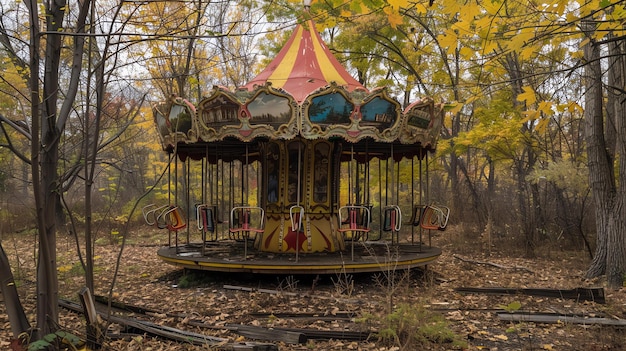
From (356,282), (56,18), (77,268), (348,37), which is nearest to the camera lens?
(56,18)

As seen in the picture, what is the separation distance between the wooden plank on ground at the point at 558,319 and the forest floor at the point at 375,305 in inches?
2.0

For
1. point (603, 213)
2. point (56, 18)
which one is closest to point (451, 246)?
point (603, 213)

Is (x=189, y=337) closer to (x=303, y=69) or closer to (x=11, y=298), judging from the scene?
(x=11, y=298)

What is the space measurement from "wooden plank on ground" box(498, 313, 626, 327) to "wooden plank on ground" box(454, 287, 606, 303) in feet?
3.83

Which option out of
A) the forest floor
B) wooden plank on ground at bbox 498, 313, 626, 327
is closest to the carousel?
the forest floor

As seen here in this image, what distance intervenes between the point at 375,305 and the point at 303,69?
223 inches

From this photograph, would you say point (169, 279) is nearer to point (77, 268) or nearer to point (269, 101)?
point (77, 268)

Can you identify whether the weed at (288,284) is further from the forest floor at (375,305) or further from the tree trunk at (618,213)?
the tree trunk at (618,213)

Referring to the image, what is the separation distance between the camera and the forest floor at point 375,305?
5277mm

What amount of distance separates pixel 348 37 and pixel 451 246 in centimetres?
889

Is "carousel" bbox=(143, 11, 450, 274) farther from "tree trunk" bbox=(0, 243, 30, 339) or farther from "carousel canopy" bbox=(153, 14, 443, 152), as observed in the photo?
"tree trunk" bbox=(0, 243, 30, 339)

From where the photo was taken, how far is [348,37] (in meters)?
18.0

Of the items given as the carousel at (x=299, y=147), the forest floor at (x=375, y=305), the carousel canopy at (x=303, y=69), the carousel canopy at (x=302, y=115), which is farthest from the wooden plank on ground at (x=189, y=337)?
the carousel canopy at (x=303, y=69)

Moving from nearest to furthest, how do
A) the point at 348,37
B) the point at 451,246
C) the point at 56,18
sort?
the point at 56,18 → the point at 451,246 → the point at 348,37
